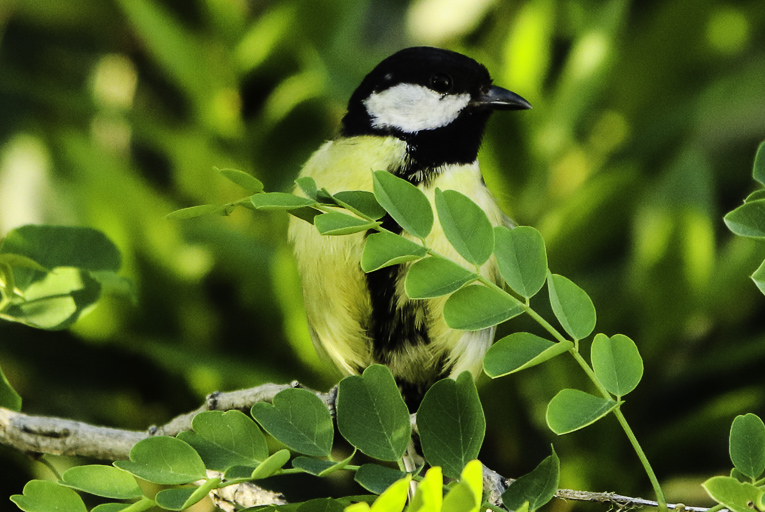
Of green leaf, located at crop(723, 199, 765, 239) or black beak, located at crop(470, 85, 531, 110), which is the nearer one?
green leaf, located at crop(723, 199, 765, 239)

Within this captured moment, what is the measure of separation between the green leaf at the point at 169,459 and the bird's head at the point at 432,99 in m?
1.03

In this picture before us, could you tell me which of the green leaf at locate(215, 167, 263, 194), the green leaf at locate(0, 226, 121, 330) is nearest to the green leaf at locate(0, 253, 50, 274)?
the green leaf at locate(0, 226, 121, 330)

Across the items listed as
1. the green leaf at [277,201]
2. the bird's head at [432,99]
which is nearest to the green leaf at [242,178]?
the green leaf at [277,201]

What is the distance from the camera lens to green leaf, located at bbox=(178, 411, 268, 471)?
776 millimetres

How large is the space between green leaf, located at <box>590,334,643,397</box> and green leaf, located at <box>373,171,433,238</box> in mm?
190

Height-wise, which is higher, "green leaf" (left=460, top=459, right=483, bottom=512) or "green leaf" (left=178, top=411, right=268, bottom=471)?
"green leaf" (left=178, top=411, right=268, bottom=471)

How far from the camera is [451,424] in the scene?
30.1 inches

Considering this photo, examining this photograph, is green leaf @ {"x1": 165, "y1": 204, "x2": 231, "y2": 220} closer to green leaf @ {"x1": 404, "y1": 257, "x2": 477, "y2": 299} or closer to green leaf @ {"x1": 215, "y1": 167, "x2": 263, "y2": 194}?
green leaf @ {"x1": 215, "y1": 167, "x2": 263, "y2": 194}

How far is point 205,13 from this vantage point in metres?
2.46

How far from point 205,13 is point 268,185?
55 cm

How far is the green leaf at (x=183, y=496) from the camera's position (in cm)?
68

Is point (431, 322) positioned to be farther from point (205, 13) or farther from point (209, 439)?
point (205, 13)

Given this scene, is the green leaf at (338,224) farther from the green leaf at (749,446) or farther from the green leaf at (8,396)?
the green leaf at (8,396)

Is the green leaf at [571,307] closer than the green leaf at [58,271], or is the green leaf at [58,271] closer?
the green leaf at [571,307]
